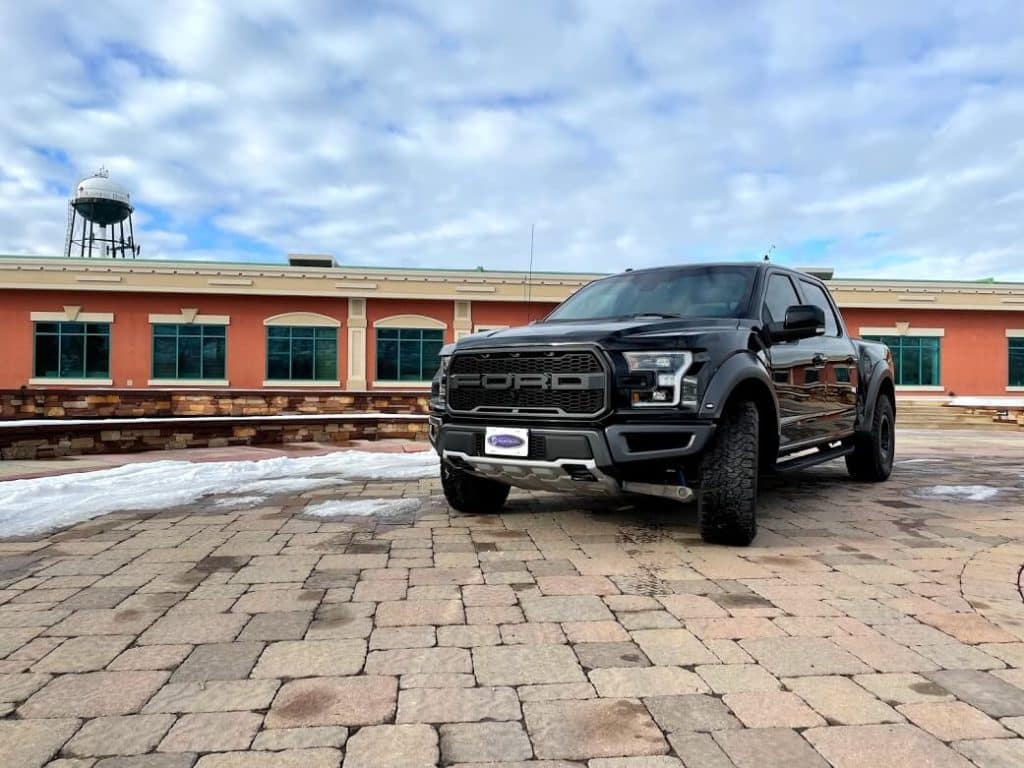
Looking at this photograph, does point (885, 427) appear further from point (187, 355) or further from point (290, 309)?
point (187, 355)

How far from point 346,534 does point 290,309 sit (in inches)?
767

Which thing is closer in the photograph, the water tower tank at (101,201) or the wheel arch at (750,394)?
the wheel arch at (750,394)

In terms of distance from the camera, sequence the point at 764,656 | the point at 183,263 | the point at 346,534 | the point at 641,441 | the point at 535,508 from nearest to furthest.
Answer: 1. the point at 764,656
2. the point at 641,441
3. the point at 346,534
4. the point at 535,508
5. the point at 183,263

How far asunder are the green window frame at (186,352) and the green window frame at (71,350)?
157cm

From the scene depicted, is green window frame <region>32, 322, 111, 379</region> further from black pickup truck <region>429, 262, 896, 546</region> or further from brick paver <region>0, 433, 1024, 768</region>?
black pickup truck <region>429, 262, 896, 546</region>

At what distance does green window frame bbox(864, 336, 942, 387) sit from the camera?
24484 millimetres

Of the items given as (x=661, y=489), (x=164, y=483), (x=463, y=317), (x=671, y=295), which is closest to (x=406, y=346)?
(x=463, y=317)

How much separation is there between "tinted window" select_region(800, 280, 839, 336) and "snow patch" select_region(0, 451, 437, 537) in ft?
14.2

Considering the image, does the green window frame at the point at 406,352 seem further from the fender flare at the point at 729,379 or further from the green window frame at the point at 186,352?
the fender flare at the point at 729,379

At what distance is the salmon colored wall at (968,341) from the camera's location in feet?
80.2

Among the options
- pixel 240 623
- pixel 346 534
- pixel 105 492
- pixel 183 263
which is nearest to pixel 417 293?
pixel 183 263

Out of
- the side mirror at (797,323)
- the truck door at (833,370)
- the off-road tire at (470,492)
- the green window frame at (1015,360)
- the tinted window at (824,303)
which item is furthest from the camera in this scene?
the green window frame at (1015,360)

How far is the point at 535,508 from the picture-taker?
19.0ft

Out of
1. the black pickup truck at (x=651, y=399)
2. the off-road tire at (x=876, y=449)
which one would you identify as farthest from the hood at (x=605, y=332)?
the off-road tire at (x=876, y=449)
